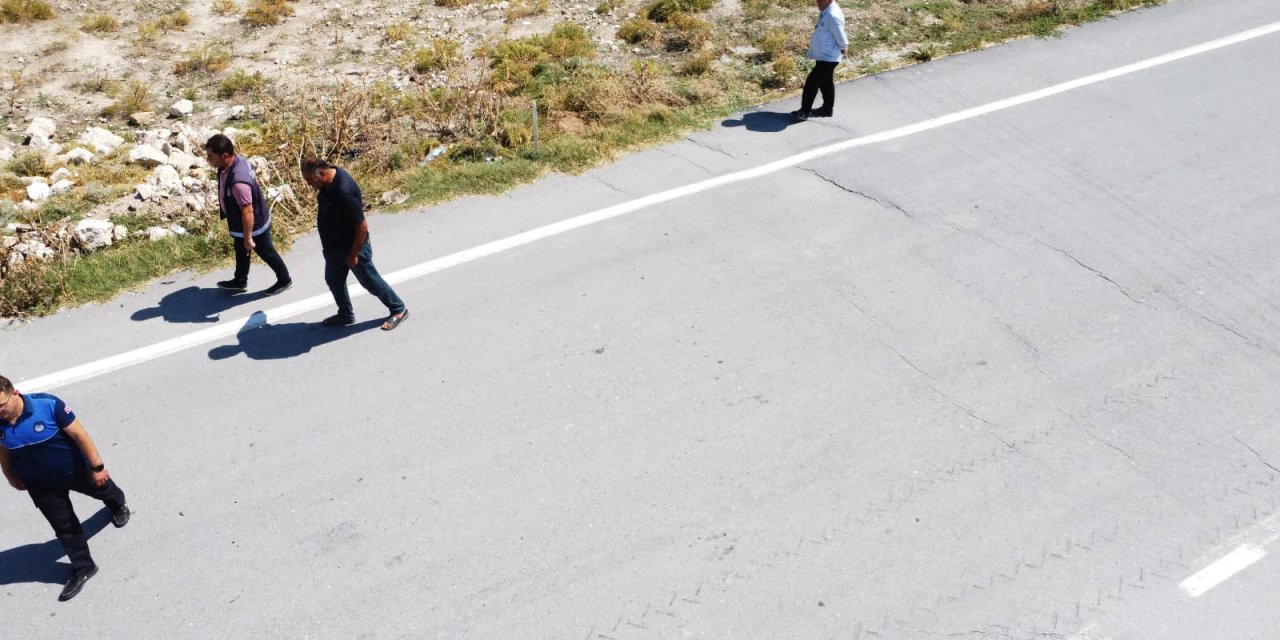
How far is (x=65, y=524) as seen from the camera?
517 centimetres

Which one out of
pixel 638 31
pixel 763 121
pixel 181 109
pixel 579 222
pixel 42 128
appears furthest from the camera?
pixel 638 31

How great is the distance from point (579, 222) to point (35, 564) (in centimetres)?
522

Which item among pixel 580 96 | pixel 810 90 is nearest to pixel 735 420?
pixel 810 90

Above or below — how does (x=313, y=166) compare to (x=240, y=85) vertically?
below

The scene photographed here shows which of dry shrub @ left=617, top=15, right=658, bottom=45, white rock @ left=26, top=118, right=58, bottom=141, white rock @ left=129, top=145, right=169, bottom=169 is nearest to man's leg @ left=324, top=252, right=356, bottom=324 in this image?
white rock @ left=129, top=145, right=169, bottom=169

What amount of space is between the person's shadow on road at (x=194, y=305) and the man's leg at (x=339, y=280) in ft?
3.44

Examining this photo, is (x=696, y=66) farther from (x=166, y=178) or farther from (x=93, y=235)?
(x=93, y=235)

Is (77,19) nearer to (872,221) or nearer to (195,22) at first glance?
(195,22)

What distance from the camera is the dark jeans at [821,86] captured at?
32.9ft

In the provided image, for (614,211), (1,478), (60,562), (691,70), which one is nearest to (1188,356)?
(614,211)

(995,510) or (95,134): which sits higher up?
(95,134)

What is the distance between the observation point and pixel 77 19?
13.9 metres

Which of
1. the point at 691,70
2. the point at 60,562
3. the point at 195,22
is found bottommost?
the point at 60,562

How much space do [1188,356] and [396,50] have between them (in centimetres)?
1098
